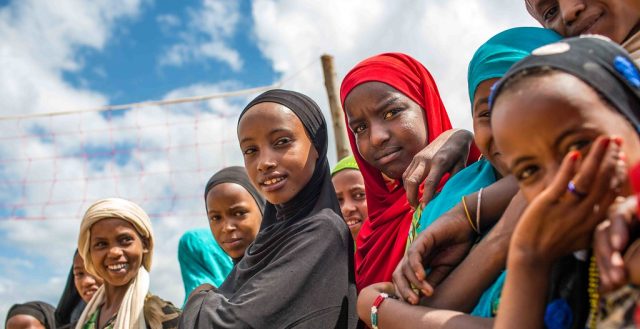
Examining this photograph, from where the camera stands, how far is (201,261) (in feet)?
16.5

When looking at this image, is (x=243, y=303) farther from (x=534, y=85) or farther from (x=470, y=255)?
(x=534, y=85)

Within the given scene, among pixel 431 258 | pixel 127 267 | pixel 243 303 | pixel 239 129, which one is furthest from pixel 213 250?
pixel 431 258

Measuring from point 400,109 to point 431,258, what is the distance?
102 centimetres

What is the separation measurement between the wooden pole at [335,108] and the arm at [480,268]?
6.38 m

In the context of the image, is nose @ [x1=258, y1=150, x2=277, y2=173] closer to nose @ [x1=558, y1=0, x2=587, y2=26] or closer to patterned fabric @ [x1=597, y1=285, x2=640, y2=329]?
nose @ [x1=558, y1=0, x2=587, y2=26]

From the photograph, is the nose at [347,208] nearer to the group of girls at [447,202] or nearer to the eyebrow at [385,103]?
the group of girls at [447,202]

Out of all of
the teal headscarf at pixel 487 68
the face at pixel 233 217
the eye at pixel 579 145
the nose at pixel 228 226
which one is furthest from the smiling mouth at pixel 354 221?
the eye at pixel 579 145

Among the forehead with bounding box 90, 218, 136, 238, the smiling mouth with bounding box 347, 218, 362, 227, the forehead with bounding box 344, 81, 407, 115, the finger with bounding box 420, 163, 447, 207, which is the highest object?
the forehead with bounding box 90, 218, 136, 238

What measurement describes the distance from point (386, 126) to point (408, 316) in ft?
3.56

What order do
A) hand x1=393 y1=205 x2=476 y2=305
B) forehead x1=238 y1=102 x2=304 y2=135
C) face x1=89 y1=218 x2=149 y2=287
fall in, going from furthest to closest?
face x1=89 y1=218 x2=149 y2=287
forehead x1=238 y1=102 x2=304 y2=135
hand x1=393 y1=205 x2=476 y2=305

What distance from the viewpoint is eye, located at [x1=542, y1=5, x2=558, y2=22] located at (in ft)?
7.58

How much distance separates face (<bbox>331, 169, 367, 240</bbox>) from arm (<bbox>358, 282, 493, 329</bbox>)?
191cm

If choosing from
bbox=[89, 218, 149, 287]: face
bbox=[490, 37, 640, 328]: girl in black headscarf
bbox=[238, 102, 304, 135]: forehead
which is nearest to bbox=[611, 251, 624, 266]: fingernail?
bbox=[490, 37, 640, 328]: girl in black headscarf

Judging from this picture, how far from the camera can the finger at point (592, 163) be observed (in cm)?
118
